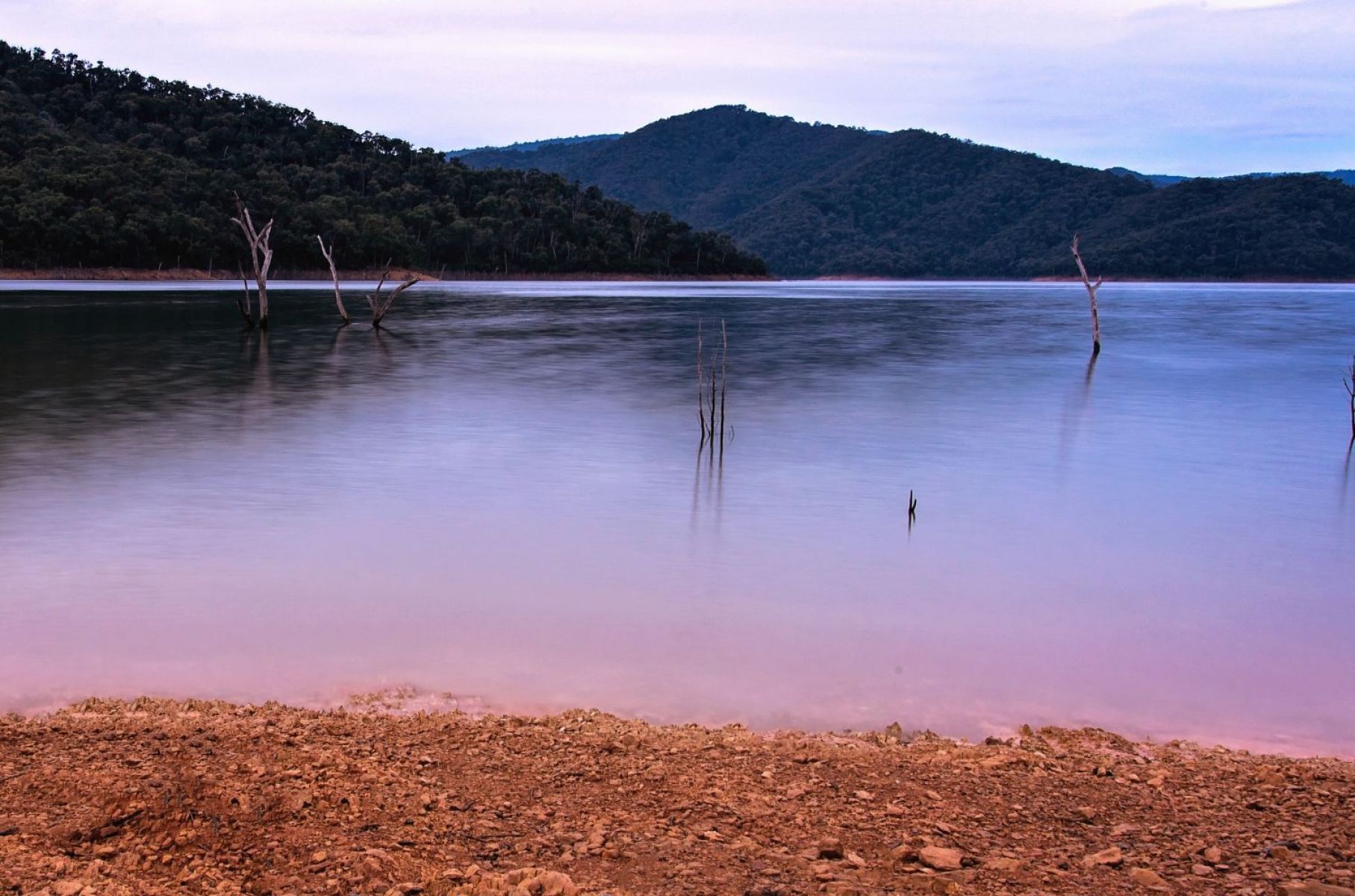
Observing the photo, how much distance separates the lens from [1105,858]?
457cm

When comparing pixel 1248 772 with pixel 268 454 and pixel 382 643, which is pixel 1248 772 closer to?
pixel 382 643

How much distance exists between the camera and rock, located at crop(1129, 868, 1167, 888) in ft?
14.3

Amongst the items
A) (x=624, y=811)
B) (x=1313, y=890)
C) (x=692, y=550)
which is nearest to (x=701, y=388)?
(x=692, y=550)

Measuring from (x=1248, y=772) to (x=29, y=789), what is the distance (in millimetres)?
5800

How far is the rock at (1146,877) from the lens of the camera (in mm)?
4344

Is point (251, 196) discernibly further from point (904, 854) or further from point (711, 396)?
point (904, 854)

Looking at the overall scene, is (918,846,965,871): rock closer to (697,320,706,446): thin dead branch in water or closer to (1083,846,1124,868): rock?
(1083,846,1124,868): rock

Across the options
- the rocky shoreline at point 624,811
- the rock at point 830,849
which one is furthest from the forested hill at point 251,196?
the rock at point 830,849

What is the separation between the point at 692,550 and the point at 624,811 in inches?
254

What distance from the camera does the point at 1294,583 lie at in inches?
422

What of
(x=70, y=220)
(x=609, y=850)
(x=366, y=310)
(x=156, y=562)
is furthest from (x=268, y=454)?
(x=70, y=220)

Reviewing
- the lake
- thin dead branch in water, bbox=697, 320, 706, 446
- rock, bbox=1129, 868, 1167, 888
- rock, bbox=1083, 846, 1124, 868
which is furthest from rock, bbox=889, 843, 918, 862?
thin dead branch in water, bbox=697, 320, 706, 446

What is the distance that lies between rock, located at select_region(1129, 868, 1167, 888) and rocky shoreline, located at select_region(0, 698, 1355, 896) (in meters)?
0.01

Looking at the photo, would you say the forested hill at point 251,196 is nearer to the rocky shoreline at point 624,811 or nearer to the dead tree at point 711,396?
the dead tree at point 711,396
